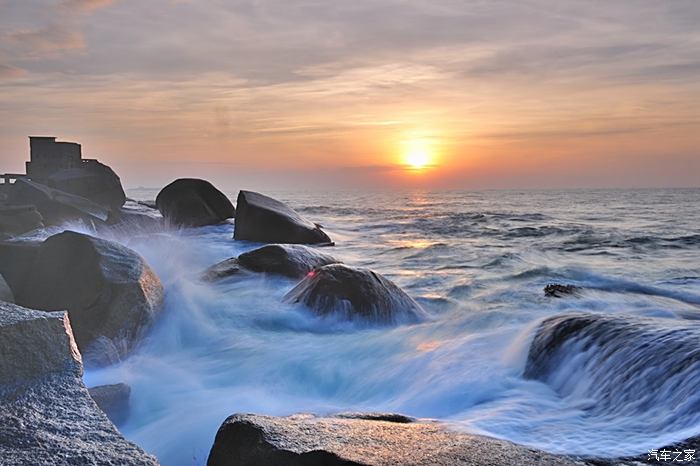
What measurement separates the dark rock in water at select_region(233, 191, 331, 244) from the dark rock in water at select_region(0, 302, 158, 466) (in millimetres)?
12213

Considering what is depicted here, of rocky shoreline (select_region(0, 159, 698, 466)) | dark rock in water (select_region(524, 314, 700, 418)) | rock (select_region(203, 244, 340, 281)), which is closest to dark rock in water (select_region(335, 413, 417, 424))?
rocky shoreline (select_region(0, 159, 698, 466))

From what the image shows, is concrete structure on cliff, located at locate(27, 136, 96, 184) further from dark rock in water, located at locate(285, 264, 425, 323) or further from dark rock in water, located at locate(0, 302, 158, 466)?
dark rock in water, located at locate(0, 302, 158, 466)

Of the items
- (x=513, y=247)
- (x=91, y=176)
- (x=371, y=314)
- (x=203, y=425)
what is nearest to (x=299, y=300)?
(x=371, y=314)

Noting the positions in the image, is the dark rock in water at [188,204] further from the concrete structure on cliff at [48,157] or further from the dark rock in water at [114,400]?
the dark rock in water at [114,400]

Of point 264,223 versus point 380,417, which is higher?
point 264,223

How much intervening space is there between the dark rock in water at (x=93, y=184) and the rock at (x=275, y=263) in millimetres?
13875

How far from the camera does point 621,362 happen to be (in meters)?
4.80

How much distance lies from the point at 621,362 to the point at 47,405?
423 centimetres

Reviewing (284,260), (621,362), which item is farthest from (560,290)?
(621,362)

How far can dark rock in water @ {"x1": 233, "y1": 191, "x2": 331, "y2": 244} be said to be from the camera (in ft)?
50.7

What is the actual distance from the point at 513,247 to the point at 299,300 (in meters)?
10.4

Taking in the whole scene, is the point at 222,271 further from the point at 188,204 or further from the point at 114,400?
the point at 188,204

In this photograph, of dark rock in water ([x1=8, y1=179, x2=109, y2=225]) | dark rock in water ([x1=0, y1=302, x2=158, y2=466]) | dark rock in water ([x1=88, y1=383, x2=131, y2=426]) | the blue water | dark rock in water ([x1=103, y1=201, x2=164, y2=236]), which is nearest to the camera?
dark rock in water ([x1=0, y1=302, x2=158, y2=466])

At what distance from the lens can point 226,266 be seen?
407 inches
